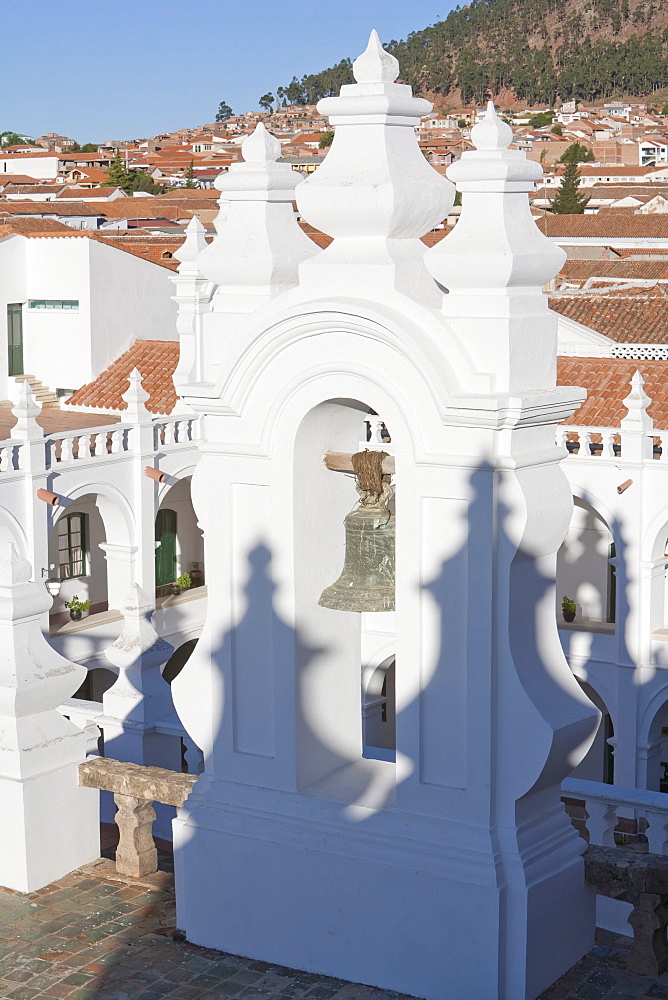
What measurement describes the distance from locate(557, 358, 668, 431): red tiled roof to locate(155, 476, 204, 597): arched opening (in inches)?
365

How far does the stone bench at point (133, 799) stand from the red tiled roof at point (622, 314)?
26.4 metres

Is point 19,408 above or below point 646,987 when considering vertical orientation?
above

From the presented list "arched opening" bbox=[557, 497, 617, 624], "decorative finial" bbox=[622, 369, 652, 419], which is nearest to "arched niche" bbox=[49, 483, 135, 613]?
"arched opening" bbox=[557, 497, 617, 624]

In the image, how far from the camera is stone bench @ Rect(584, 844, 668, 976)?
7.13m

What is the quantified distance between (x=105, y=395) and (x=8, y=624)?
85.4 feet

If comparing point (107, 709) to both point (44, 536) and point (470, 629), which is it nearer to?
point (470, 629)

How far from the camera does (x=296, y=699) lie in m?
7.53

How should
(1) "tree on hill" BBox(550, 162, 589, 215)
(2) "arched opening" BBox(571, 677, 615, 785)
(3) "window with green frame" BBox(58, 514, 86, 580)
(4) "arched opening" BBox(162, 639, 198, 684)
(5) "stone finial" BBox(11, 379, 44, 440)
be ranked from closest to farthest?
1. (5) "stone finial" BBox(11, 379, 44, 440)
2. (2) "arched opening" BBox(571, 677, 615, 785)
3. (4) "arched opening" BBox(162, 639, 198, 684)
4. (3) "window with green frame" BBox(58, 514, 86, 580)
5. (1) "tree on hill" BBox(550, 162, 589, 215)

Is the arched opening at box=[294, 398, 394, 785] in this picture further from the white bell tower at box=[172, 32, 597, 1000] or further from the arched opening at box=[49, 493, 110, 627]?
the arched opening at box=[49, 493, 110, 627]

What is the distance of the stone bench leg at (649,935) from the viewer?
712cm

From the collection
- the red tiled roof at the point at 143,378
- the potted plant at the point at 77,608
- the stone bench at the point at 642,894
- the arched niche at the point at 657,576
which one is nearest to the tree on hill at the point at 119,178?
the red tiled roof at the point at 143,378

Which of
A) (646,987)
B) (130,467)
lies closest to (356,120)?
(646,987)

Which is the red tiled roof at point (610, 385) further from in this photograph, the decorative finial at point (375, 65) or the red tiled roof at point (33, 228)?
the decorative finial at point (375, 65)

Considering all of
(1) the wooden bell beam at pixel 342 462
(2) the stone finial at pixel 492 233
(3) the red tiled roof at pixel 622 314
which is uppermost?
(3) the red tiled roof at pixel 622 314
